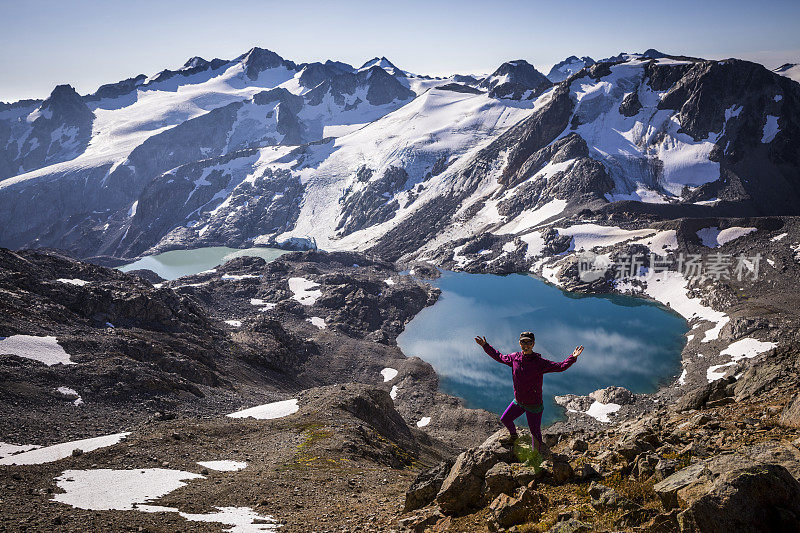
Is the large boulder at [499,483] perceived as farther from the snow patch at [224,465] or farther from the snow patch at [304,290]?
the snow patch at [304,290]

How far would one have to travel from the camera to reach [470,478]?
1362cm

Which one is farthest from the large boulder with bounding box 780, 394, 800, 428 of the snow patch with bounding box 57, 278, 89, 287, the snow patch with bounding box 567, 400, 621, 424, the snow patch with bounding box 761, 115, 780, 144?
the snow patch with bounding box 761, 115, 780, 144

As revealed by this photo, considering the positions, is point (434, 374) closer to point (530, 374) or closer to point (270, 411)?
point (270, 411)

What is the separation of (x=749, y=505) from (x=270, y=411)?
35.2m

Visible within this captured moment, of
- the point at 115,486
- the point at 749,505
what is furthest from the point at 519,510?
the point at 115,486

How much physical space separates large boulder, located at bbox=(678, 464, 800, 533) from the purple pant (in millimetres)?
4434

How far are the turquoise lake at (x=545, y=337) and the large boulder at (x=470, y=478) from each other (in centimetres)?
5121

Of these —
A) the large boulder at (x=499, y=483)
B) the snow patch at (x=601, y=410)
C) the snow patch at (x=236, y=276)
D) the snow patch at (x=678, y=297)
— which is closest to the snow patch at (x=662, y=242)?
the snow patch at (x=678, y=297)

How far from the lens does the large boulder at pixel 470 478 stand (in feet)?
43.7

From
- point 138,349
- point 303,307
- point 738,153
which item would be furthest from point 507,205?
point 138,349

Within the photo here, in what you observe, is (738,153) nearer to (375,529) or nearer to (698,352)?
(698,352)

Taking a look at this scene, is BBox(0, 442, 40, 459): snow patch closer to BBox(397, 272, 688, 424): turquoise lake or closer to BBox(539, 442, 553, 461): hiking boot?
BBox(539, 442, 553, 461): hiking boot

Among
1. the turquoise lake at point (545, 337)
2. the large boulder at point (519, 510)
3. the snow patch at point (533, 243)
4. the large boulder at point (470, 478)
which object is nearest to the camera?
the large boulder at point (519, 510)

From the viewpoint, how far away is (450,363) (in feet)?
279
